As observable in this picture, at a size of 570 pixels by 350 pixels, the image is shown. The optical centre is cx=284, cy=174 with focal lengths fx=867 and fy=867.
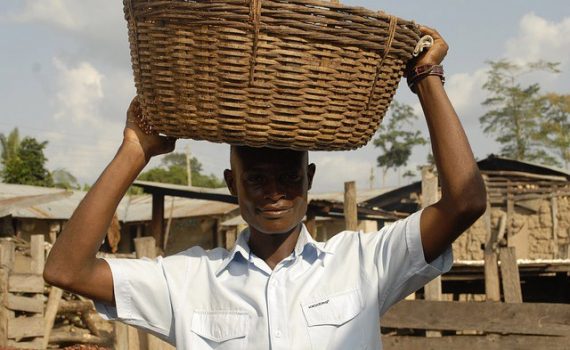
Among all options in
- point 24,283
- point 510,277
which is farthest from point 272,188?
point 24,283

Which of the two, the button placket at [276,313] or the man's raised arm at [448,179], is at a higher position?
the man's raised arm at [448,179]

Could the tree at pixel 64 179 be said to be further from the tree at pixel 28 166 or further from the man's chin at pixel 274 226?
the man's chin at pixel 274 226

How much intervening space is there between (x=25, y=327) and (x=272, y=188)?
26.5ft

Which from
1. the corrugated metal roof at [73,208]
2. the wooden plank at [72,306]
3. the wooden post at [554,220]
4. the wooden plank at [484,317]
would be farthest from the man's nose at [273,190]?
the corrugated metal roof at [73,208]

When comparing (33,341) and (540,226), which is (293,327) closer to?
(33,341)

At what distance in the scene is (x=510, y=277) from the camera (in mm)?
6879

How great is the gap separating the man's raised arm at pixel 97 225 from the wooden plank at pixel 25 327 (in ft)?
24.6

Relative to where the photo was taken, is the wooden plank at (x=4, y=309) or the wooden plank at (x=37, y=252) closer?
the wooden plank at (x=4, y=309)

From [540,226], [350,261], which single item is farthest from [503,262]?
[540,226]

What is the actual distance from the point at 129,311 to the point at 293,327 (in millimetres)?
475

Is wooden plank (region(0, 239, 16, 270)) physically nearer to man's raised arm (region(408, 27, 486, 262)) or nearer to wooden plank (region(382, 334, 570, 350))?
wooden plank (region(382, 334, 570, 350))

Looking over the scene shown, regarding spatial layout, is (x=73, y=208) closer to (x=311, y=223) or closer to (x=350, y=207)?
(x=311, y=223)

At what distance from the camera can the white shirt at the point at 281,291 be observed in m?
2.22

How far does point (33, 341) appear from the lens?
32.2 ft
